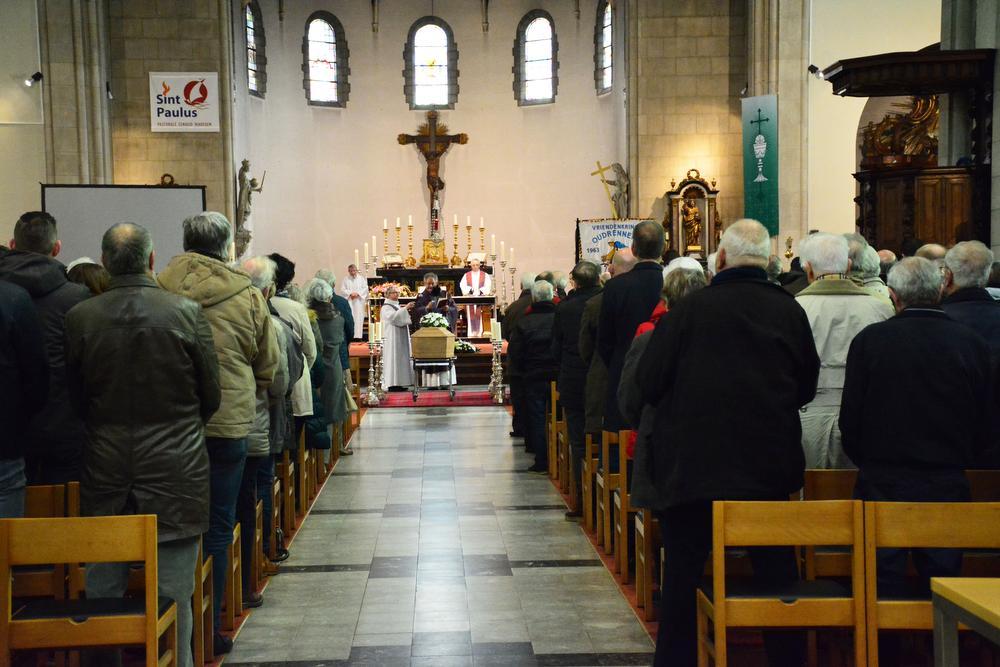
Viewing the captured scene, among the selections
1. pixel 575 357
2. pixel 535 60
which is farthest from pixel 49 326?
pixel 535 60

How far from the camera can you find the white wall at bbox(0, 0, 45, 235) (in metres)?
15.9

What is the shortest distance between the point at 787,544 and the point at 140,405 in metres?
2.17

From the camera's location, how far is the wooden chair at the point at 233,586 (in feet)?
17.2

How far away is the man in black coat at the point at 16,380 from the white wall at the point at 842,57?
1404cm

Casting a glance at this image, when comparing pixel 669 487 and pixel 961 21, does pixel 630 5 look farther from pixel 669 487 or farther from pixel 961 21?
pixel 669 487

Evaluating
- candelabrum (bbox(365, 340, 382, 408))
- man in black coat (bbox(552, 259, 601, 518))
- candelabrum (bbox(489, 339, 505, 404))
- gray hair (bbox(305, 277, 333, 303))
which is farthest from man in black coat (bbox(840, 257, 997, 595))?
candelabrum (bbox(365, 340, 382, 408))

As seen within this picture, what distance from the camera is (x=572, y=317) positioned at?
773 cm

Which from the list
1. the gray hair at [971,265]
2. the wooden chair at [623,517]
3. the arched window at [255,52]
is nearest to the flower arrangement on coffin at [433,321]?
the wooden chair at [623,517]

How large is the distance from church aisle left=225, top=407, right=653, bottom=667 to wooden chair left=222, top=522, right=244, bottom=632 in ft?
0.29

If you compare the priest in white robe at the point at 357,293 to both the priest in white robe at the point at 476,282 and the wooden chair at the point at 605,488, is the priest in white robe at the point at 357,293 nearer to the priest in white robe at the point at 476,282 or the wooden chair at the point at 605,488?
the priest in white robe at the point at 476,282

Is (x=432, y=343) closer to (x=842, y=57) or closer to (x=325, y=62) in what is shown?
(x=842, y=57)

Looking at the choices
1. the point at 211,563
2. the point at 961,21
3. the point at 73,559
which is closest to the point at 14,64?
the point at 961,21

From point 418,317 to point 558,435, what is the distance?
817cm

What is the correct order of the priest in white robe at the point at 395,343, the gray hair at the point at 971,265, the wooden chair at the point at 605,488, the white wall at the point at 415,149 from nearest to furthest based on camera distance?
1. the gray hair at the point at 971,265
2. the wooden chair at the point at 605,488
3. the priest in white robe at the point at 395,343
4. the white wall at the point at 415,149
